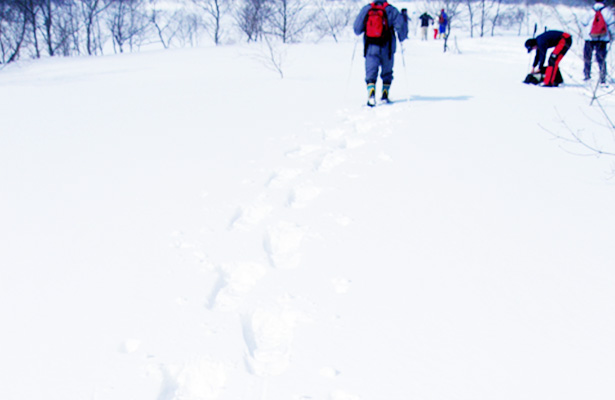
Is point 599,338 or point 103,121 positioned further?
point 103,121

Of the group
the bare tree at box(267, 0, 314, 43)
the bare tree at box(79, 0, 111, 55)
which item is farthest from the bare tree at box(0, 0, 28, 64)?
the bare tree at box(267, 0, 314, 43)

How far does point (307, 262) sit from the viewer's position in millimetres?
2148

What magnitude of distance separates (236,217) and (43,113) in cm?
402

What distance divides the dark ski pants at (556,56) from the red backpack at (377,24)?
3.26 metres

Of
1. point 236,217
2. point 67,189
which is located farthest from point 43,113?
point 236,217

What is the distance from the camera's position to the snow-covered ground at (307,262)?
1.46 meters

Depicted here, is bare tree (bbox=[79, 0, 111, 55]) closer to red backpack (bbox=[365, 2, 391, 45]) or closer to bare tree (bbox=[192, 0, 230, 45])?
bare tree (bbox=[192, 0, 230, 45])

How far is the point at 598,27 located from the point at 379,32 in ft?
13.7

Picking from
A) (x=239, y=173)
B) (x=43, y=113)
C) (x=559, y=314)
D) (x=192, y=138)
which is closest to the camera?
(x=559, y=314)

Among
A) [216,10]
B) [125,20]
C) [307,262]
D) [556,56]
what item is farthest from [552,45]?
[125,20]

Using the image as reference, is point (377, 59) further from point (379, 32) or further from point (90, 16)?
point (90, 16)

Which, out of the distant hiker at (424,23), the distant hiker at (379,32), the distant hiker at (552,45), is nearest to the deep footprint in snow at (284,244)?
the distant hiker at (379,32)

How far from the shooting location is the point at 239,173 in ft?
11.0

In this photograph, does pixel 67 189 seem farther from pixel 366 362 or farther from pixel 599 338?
pixel 599 338
